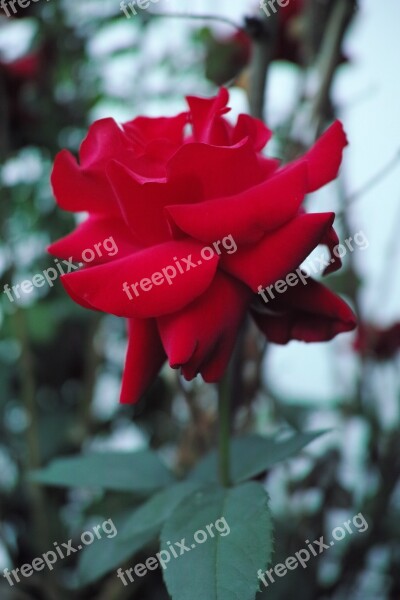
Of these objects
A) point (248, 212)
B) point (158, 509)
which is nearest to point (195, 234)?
point (248, 212)

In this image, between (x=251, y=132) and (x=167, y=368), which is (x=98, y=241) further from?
(x=167, y=368)

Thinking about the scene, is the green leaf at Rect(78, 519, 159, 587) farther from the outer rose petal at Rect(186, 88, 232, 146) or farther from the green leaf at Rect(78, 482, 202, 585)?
the outer rose petal at Rect(186, 88, 232, 146)

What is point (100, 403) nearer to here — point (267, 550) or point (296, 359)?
point (296, 359)

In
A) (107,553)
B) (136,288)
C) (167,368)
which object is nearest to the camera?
(136,288)

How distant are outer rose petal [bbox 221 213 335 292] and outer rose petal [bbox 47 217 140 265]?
0.16ft

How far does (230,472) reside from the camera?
0.31m

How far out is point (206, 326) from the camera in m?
0.23

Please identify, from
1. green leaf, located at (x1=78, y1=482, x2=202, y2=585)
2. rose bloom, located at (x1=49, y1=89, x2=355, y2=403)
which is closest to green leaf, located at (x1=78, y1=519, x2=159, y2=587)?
green leaf, located at (x1=78, y1=482, x2=202, y2=585)

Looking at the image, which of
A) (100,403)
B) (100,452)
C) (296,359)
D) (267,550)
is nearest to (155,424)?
(100,403)

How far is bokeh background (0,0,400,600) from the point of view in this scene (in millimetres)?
482

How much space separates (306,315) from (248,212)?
0.21ft

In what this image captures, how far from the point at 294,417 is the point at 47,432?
0.24 meters

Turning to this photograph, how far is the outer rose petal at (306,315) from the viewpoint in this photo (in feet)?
0.85

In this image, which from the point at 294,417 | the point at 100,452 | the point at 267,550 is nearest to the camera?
the point at 267,550
